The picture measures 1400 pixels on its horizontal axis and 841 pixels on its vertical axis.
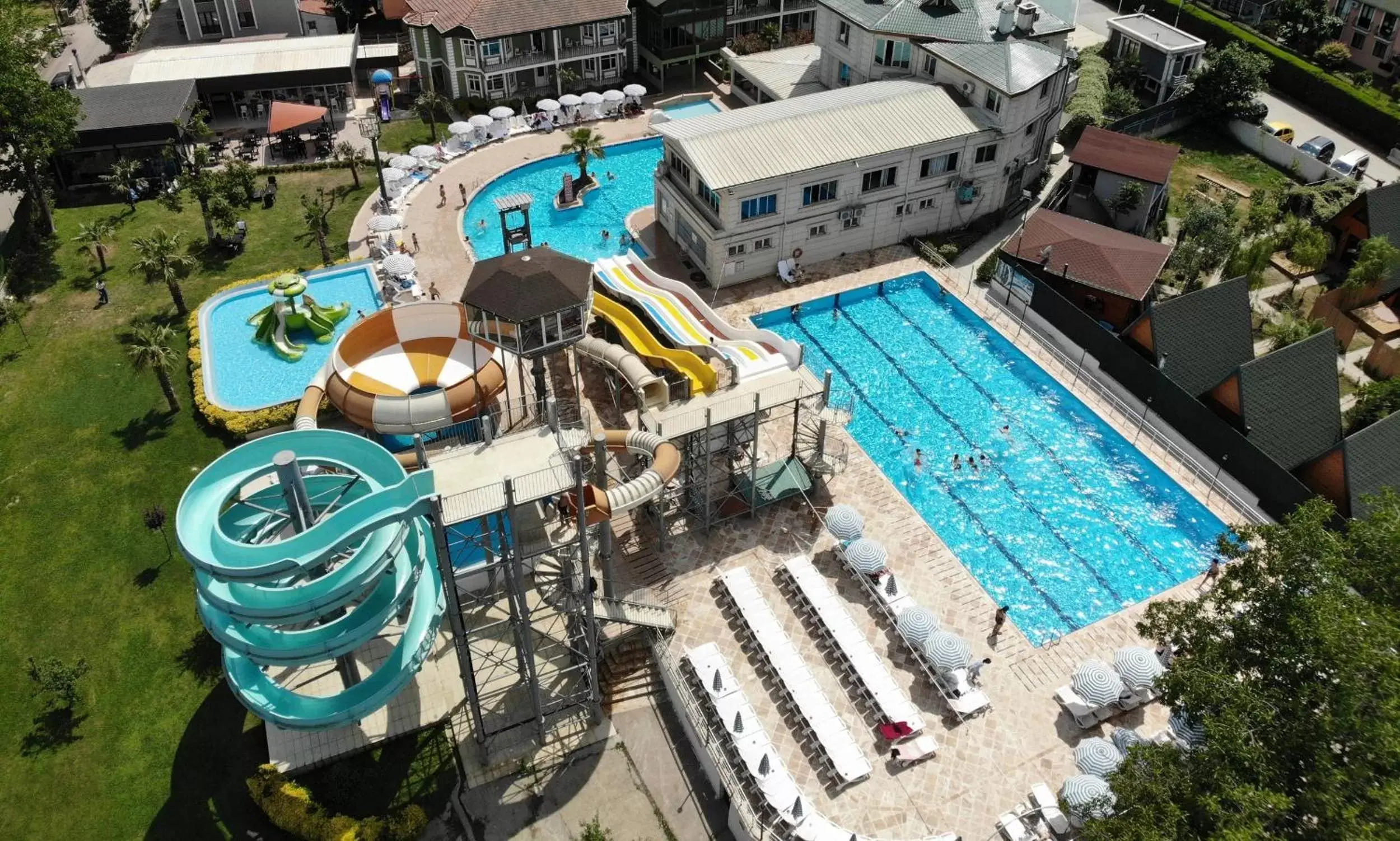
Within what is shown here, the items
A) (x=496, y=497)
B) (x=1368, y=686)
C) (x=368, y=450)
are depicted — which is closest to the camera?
(x=1368, y=686)

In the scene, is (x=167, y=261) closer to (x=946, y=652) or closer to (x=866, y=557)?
(x=866, y=557)

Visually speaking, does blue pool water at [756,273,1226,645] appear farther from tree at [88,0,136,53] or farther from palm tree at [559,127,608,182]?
tree at [88,0,136,53]

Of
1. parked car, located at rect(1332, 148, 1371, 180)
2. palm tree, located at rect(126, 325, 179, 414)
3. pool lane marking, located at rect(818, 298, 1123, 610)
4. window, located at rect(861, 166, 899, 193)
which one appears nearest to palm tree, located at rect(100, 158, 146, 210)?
Answer: palm tree, located at rect(126, 325, 179, 414)

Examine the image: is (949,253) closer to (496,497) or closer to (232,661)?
(496,497)

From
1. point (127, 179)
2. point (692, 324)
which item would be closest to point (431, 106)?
point (127, 179)

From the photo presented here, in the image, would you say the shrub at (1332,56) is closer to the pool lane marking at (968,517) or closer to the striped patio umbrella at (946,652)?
the pool lane marking at (968,517)

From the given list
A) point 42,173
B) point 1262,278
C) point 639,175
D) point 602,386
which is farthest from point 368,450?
point 1262,278

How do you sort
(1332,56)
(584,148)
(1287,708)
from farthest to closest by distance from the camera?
(1332,56), (584,148), (1287,708)
